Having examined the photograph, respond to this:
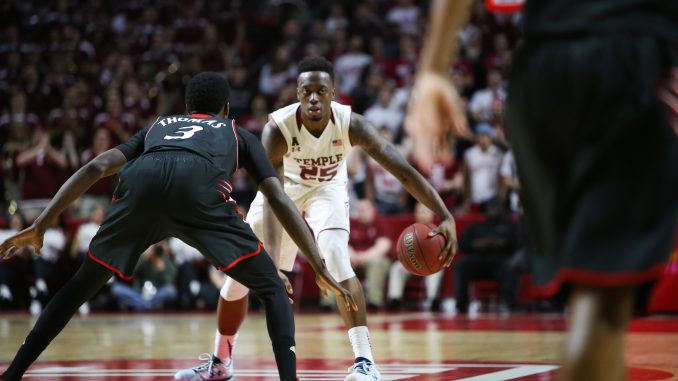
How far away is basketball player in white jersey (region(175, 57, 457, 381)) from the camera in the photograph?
5.57m

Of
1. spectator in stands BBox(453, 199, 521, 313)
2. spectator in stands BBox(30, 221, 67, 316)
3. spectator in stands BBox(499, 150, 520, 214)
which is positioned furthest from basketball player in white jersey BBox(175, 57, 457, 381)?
spectator in stands BBox(30, 221, 67, 316)

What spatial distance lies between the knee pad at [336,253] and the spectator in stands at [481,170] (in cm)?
720

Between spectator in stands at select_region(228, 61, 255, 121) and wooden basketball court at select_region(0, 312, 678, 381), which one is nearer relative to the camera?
wooden basketball court at select_region(0, 312, 678, 381)

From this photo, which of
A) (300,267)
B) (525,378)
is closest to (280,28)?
(300,267)

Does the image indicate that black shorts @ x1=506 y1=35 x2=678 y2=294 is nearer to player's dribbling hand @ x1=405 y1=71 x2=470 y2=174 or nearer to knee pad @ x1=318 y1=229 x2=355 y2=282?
player's dribbling hand @ x1=405 y1=71 x2=470 y2=174

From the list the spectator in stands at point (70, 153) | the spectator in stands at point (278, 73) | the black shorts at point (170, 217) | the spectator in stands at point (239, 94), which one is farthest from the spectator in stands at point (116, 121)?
the black shorts at point (170, 217)

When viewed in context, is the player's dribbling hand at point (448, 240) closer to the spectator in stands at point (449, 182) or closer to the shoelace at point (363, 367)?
the shoelace at point (363, 367)

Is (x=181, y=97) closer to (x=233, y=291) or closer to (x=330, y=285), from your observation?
(x=233, y=291)

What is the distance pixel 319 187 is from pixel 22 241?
2076 mm

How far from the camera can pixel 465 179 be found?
1322cm

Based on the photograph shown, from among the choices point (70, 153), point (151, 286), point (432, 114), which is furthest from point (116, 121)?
point (432, 114)

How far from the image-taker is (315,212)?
6.14 meters

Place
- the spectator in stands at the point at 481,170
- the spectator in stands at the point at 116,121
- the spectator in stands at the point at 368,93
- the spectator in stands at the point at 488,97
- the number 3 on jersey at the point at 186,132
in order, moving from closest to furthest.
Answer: the number 3 on jersey at the point at 186,132 < the spectator in stands at the point at 481,170 < the spectator in stands at the point at 488,97 < the spectator in stands at the point at 116,121 < the spectator in stands at the point at 368,93

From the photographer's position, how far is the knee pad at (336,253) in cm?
573
